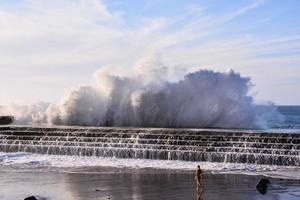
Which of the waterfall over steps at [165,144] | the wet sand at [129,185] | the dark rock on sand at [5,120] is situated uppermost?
the dark rock on sand at [5,120]

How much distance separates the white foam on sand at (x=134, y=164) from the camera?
70.5ft

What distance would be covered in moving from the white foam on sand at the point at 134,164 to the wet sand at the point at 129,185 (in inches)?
45.4

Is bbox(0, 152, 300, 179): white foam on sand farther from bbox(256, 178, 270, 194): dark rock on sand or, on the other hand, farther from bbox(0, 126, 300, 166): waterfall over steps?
bbox(256, 178, 270, 194): dark rock on sand

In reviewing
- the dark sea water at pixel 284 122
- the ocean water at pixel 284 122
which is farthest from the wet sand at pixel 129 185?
the dark sea water at pixel 284 122

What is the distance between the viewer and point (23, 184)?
1928 centimetres

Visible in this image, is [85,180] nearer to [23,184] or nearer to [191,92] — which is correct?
[23,184]

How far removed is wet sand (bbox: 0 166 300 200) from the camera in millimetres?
16500

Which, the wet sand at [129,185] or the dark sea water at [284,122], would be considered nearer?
the wet sand at [129,185]

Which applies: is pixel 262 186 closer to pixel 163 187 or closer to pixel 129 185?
pixel 163 187

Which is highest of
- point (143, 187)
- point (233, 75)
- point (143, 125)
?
point (233, 75)

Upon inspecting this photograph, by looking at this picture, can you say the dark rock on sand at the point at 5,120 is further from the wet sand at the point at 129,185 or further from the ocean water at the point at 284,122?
the wet sand at the point at 129,185

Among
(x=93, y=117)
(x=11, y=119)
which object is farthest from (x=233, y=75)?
(x=11, y=119)

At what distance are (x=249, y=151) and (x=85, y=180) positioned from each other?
7.98 m

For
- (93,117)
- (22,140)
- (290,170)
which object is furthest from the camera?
(93,117)
